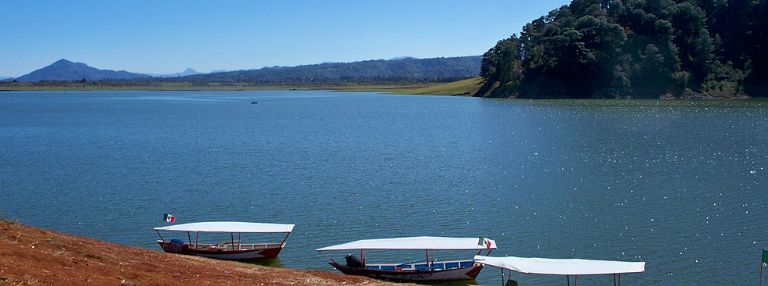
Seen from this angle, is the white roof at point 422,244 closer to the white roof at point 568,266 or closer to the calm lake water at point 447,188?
the calm lake water at point 447,188

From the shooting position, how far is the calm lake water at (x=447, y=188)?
3459 cm

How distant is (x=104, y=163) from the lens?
6384 centimetres

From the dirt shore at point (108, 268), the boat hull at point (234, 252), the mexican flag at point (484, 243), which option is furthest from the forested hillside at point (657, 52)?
the dirt shore at point (108, 268)

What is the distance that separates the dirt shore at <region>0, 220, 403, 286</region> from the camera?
66.8 ft

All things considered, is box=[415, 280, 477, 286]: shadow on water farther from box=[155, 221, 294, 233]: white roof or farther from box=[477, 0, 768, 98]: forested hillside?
box=[477, 0, 768, 98]: forested hillside

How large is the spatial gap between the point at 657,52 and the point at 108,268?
15653cm

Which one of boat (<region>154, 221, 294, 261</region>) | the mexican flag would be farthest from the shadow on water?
boat (<region>154, 221, 294, 261</region>)

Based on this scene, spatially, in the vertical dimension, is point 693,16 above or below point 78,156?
above

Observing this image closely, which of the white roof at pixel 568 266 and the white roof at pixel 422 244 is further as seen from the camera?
the white roof at pixel 422 244

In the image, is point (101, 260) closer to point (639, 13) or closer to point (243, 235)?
point (243, 235)

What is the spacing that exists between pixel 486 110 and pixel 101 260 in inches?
4646

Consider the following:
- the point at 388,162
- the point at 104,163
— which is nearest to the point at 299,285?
the point at 388,162

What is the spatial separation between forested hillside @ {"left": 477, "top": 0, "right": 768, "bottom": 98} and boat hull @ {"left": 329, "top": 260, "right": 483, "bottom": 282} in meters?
143

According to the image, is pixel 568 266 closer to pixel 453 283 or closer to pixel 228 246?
pixel 453 283
